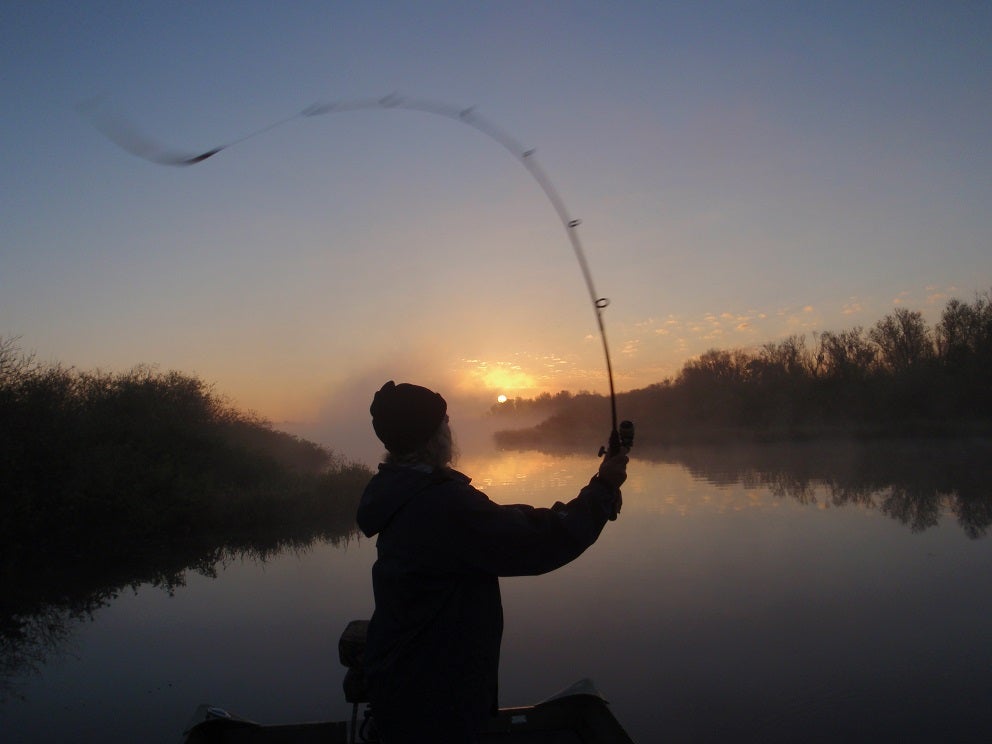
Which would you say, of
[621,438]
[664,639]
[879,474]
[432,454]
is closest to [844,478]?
[879,474]

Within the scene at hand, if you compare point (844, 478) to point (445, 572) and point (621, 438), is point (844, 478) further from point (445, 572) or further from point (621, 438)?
point (445, 572)

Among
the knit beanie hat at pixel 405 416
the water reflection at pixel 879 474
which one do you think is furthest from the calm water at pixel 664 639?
the knit beanie hat at pixel 405 416

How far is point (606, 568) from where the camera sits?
12.4 m

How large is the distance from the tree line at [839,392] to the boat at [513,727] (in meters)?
41.2

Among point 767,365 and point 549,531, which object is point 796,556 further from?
point 767,365

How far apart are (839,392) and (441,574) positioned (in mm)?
50118

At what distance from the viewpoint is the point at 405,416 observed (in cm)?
247

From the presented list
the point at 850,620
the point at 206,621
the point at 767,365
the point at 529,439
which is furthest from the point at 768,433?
the point at 206,621

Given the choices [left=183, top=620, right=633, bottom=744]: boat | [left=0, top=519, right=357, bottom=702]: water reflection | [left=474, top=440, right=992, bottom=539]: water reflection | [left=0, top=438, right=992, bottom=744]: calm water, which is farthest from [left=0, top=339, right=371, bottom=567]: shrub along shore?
[left=183, top=620, right=633, bottom=744]: boat

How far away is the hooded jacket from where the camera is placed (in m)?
2.20

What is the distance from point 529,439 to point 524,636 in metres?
62.5

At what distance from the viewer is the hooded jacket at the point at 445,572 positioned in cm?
220

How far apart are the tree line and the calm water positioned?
27382mm

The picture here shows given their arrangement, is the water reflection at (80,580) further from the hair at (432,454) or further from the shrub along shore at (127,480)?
the hair at (432,454)
